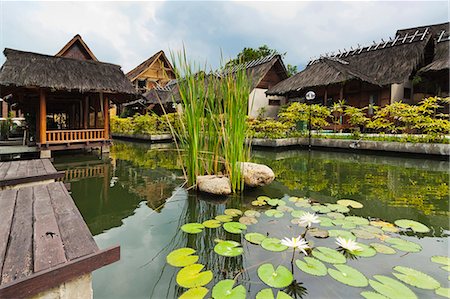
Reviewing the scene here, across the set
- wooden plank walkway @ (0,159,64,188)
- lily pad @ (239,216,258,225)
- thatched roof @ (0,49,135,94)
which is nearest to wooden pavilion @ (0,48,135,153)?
thatched roof @ (0,49,135,94)

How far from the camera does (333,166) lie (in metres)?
5.57

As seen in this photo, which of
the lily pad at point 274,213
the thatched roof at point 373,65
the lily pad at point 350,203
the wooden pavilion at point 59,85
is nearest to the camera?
the lily pad at point 274,213

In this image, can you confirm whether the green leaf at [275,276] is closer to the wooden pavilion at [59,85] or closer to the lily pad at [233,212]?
the lily pad at [233,212]

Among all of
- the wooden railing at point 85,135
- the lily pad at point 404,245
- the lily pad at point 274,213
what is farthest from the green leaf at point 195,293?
the wooden railing at point 85,135

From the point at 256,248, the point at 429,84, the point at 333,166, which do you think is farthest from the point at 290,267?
the point at 429,84

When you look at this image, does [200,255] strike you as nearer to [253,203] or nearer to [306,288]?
[306,288]

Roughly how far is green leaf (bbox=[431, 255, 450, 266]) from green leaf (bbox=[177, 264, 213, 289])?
1.42 meters

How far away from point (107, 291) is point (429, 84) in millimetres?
13882

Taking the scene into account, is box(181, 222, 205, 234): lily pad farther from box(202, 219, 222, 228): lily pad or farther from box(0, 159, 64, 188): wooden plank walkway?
box(0, 159, 64, 188): wooden plank walkway

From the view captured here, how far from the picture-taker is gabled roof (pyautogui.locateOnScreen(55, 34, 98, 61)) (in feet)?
45.6

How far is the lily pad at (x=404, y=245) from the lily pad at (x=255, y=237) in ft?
2.92

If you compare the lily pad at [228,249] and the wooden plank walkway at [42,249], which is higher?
the wooden plank walkway at [42,249]

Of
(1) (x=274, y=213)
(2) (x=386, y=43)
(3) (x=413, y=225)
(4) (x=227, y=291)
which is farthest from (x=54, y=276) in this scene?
(2) (x=386, y=43)

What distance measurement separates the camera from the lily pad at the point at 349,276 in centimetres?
143
